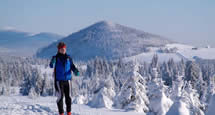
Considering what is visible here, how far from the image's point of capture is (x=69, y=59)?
8.70 metres

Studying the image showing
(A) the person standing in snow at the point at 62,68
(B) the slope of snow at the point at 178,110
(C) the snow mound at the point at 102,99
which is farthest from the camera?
(C) the snow mound at the point at 102,99

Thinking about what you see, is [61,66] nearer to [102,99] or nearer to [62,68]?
[62,68]

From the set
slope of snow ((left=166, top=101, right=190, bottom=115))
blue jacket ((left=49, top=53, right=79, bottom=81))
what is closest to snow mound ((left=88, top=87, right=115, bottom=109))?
slope of snow ((left=166, top=101, right=190, bottom=115))

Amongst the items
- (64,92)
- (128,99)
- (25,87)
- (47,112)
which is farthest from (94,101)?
(25,87)

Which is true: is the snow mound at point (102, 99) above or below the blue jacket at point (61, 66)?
below

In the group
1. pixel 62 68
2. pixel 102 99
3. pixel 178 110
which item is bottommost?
pixel 102 99

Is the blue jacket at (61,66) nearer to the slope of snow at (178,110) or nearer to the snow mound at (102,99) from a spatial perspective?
the slope of snow at (178,110)

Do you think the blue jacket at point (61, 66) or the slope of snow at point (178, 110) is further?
the slope of snow at point (178, 110)

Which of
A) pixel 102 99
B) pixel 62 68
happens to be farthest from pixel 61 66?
pixel 102 99

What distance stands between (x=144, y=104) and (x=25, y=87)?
51292 mm

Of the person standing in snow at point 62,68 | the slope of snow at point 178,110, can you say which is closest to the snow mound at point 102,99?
the slope of snow at point 178,110

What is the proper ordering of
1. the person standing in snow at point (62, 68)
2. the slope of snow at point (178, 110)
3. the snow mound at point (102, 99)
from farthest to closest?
1. the snow mound at point (102, 99)
2. the slope of snow at point (178, 110)
3. the person standing in snow at point (62, 68)

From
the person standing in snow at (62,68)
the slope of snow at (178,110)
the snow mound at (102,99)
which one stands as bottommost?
the snow mound at (102,99)

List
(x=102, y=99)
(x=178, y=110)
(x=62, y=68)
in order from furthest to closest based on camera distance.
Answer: (x=102, y=99) < (x=178, y=110) < (x=62, y=68)
